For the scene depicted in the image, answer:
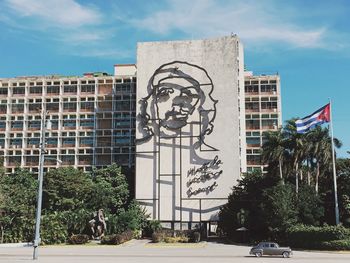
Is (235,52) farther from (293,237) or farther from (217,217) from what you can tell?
(293,237)

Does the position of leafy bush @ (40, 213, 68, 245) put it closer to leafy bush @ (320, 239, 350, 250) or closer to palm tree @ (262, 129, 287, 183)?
palm tree @ (262, 129, 287, 183)

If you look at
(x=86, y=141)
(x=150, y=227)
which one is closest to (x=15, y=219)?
(x=150, y=227)

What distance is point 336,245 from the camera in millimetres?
52094

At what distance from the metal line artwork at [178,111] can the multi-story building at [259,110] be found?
21887mm

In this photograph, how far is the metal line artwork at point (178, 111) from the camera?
9129 cm

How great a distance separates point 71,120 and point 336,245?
7718 cm

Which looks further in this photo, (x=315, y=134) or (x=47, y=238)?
(x=315, y=134)

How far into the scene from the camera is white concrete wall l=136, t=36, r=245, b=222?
3494 inches

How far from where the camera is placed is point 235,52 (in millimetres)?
94062

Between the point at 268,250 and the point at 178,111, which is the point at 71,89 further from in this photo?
the point at 268,250

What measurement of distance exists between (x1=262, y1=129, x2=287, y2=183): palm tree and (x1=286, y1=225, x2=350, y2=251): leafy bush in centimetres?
1801

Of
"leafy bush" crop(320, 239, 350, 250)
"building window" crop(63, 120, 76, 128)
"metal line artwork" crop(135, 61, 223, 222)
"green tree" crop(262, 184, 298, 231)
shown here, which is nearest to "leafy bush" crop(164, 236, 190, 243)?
"green tree" crop(262, 184, 298, 231)

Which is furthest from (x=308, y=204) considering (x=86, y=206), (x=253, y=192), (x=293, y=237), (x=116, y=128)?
(x=116, y=128)

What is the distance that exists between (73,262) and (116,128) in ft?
253
